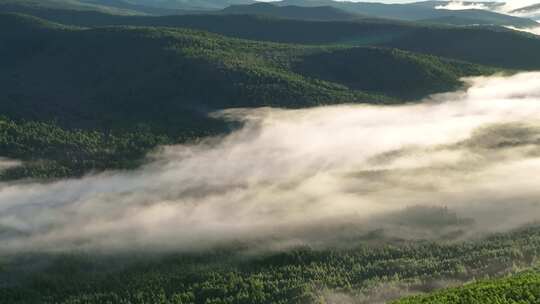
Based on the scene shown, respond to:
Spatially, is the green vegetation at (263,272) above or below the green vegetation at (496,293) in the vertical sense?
below

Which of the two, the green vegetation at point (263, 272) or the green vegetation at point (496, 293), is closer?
the green vegetation at point (496, 293)

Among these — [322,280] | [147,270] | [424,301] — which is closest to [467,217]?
[322,280]

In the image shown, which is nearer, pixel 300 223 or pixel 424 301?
pixel 424 301

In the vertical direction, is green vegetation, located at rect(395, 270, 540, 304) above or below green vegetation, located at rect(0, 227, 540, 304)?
above

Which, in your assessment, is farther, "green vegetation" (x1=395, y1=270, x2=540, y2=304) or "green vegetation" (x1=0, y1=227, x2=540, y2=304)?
"green vegetation" (x1=0, y1=227, x2=540, y2=304)

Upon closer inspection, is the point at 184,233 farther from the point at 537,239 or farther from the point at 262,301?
the point at 537,239
